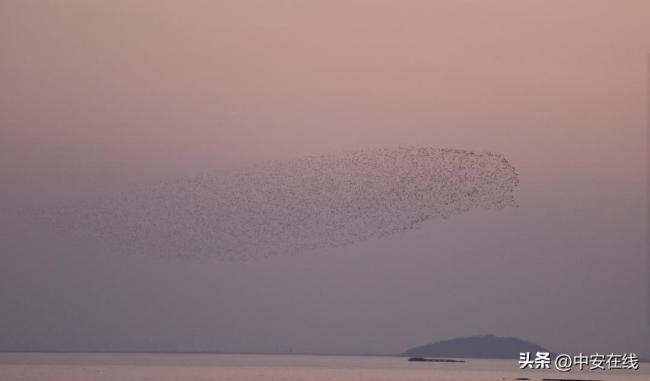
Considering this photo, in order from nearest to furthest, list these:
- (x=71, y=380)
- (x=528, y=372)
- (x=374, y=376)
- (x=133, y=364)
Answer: (x=71, y=380) → (x=374, y=376) → (x=528, y=372) → (x=133, y=364)

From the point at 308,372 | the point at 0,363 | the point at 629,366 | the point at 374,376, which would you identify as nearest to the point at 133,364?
the point at 0,363

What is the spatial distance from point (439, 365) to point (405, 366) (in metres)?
1.46

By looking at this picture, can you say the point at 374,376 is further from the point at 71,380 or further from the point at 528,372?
the point at 71,380

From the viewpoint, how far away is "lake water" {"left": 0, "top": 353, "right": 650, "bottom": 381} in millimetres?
29484

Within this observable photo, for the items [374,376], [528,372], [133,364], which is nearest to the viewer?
[374,376]

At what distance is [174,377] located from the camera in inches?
1147

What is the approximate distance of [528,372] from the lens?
35062 mm

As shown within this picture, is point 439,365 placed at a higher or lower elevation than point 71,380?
higher

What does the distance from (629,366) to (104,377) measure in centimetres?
1677

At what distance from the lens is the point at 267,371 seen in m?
34.0

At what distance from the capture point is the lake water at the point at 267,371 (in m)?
29.5

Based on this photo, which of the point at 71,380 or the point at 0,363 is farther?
the point at 0,363

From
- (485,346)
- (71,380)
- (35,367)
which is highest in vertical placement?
(485,346)

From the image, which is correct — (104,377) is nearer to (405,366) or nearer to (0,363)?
(0,363)
